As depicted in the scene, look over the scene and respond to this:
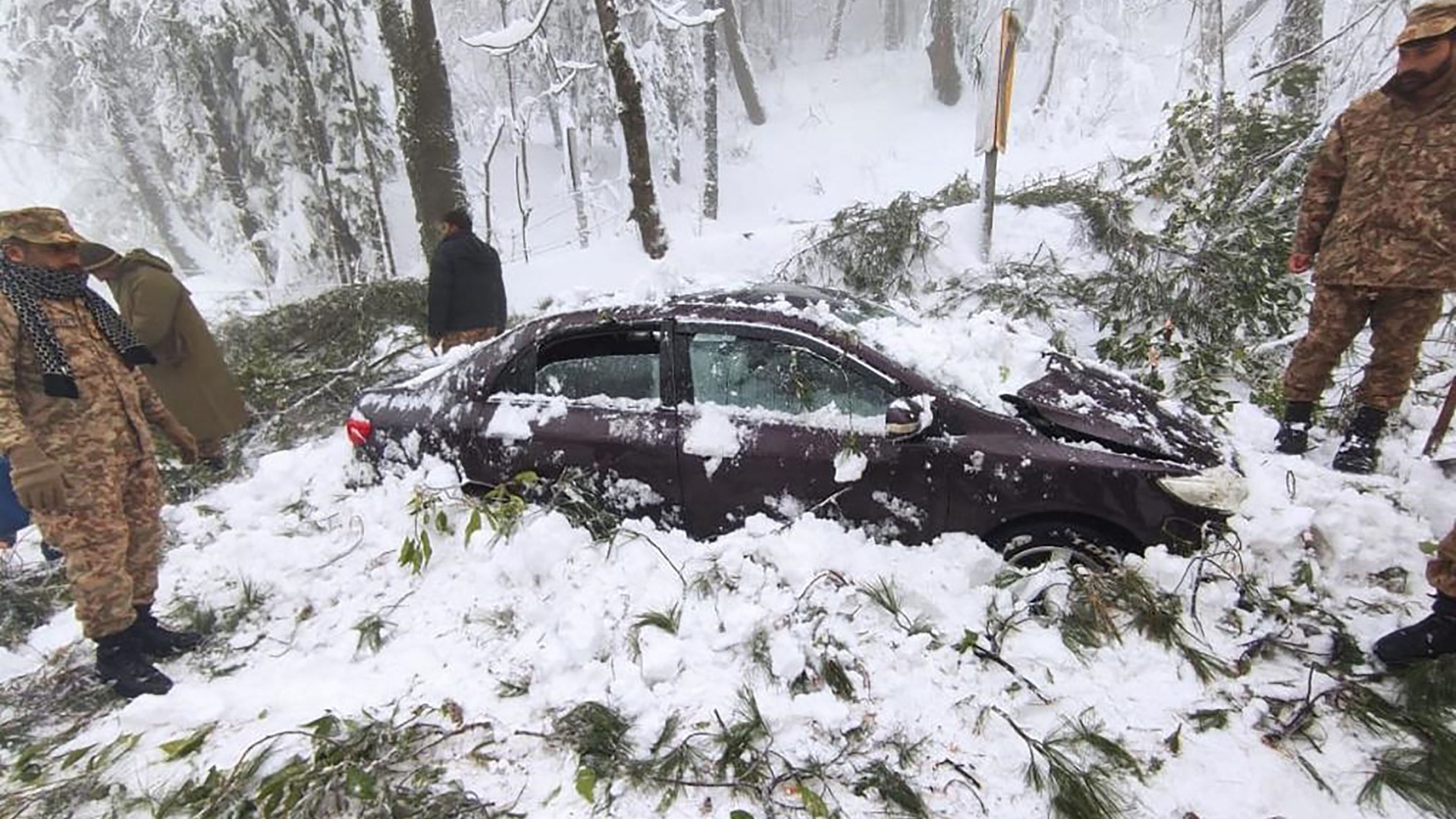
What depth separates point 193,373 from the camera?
4.64m

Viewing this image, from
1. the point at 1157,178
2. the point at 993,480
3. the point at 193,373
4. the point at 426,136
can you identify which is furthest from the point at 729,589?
the point at 426,136

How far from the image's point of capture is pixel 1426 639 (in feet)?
7.59

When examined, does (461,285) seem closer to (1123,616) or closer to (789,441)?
(789,441)

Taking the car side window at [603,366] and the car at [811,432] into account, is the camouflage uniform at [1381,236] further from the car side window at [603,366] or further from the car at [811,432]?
the car side window at [603,366]

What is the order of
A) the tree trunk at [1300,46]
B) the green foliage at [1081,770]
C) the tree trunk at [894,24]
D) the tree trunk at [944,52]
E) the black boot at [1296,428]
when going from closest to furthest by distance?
1. the green foliage at [1081,770]
2. the black boot at [1296,428]
3. the tree trunk at [1300,46]
4. the tree trunk at [944,52]
5. the tree trunk at [894,24]

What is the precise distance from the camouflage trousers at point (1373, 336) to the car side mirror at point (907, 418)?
229 cm

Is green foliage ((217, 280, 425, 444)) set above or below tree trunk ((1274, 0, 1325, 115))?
below

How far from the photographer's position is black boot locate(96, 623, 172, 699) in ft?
9.35

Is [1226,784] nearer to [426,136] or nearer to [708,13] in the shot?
[708,13]

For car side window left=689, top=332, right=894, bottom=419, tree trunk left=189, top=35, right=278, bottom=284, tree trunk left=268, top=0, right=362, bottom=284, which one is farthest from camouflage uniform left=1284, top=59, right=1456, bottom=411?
tree trunk left=189, top=35, right=278, bottom=284

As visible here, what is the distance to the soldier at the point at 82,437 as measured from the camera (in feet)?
8.62

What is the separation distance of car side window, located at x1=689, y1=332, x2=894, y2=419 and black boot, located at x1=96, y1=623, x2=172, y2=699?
2.57 metres

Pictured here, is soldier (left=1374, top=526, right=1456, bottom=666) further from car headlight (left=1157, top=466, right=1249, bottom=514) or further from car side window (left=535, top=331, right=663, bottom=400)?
car side window (left=535, top=331, right=663, bottom=400)

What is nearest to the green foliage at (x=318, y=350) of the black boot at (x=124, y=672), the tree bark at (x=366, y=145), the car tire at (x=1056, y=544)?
the black boot at (x=124, y=672)
